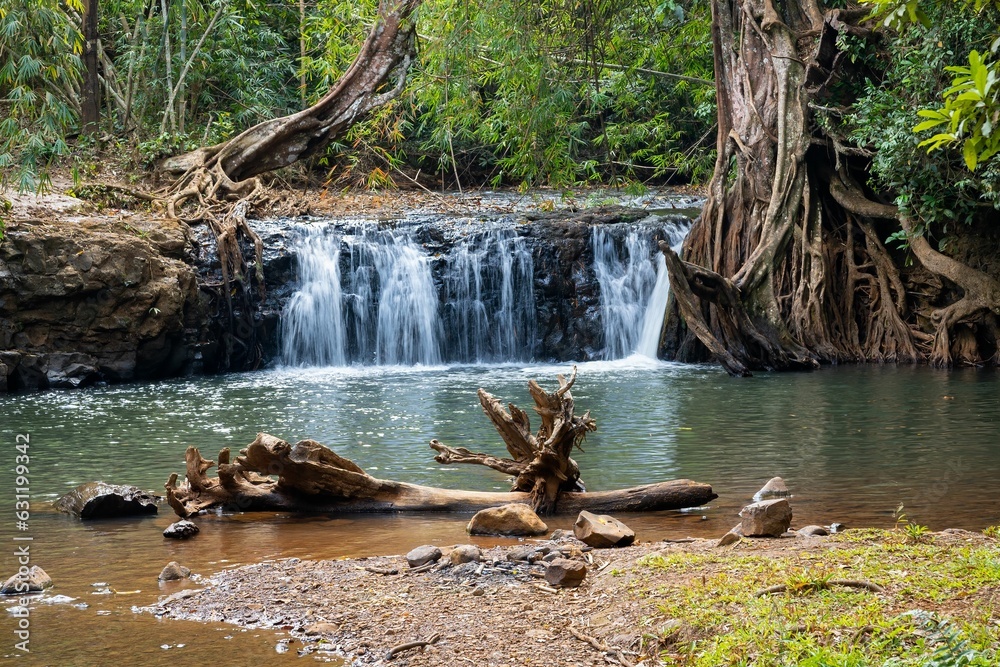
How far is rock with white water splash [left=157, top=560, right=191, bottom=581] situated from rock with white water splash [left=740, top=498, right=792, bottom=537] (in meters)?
2.81

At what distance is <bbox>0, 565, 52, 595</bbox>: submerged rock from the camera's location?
4.99m

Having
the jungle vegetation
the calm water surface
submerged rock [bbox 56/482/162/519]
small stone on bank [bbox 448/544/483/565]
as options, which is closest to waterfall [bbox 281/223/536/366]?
the calm water surface

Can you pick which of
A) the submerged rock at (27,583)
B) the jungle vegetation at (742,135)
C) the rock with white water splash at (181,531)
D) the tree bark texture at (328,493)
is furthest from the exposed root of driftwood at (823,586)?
the jungle vegetation at (742,135)

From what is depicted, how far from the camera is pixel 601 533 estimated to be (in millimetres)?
5383

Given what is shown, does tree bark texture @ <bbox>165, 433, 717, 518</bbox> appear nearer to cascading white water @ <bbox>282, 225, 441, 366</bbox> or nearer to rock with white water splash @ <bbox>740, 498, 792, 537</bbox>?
rock with white water splash @ <bbox>740, 498, 792, 537</bbox>

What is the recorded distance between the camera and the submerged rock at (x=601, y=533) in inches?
211

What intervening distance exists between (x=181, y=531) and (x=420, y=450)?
3.51 meters

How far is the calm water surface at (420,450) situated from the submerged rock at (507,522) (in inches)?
6.5

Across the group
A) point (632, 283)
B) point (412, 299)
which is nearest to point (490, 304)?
point (412, 299)

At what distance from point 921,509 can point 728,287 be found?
819cm

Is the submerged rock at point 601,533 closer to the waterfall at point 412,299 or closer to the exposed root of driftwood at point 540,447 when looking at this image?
the exposed root of driftwood at point 540,447

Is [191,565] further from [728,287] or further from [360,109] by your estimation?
[360,109]

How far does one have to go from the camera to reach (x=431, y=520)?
6.57 m

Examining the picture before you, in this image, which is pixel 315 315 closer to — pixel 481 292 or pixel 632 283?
pixel 481 292
